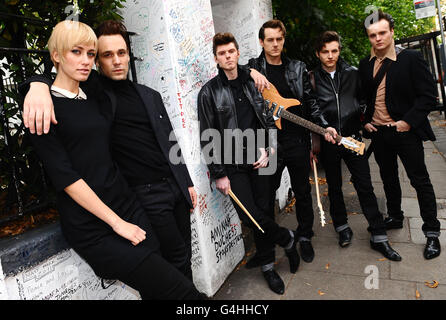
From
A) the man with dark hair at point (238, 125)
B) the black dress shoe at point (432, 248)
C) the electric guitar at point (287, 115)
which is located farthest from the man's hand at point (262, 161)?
the black dress shoe at point (432, 248)

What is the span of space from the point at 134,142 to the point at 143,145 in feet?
0.20

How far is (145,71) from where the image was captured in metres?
3.10

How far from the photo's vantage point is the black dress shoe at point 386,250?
335cm

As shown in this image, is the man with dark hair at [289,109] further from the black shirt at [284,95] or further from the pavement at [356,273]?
the pavement at [356,273]

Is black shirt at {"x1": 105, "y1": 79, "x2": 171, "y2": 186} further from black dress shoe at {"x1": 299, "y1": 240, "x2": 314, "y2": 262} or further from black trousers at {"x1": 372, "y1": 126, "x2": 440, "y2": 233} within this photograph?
black trousers at {"x1": 372, "y1": 126, "x2": 440, "y2": 233}

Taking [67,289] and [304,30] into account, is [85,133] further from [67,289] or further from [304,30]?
[304,30]

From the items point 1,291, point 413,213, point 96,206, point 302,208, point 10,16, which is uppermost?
point 10,16

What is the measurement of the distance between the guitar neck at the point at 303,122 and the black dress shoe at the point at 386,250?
1.12m

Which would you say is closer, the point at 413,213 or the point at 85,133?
the point at 85,133

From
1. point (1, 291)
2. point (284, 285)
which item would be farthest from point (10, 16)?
point (284, 285)

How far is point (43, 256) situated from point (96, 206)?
1.97ft

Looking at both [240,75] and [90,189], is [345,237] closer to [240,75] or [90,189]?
[240,75]

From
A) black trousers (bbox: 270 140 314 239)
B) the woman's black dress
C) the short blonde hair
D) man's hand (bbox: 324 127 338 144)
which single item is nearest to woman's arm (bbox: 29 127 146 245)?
the woman's black dress

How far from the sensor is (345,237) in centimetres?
381
